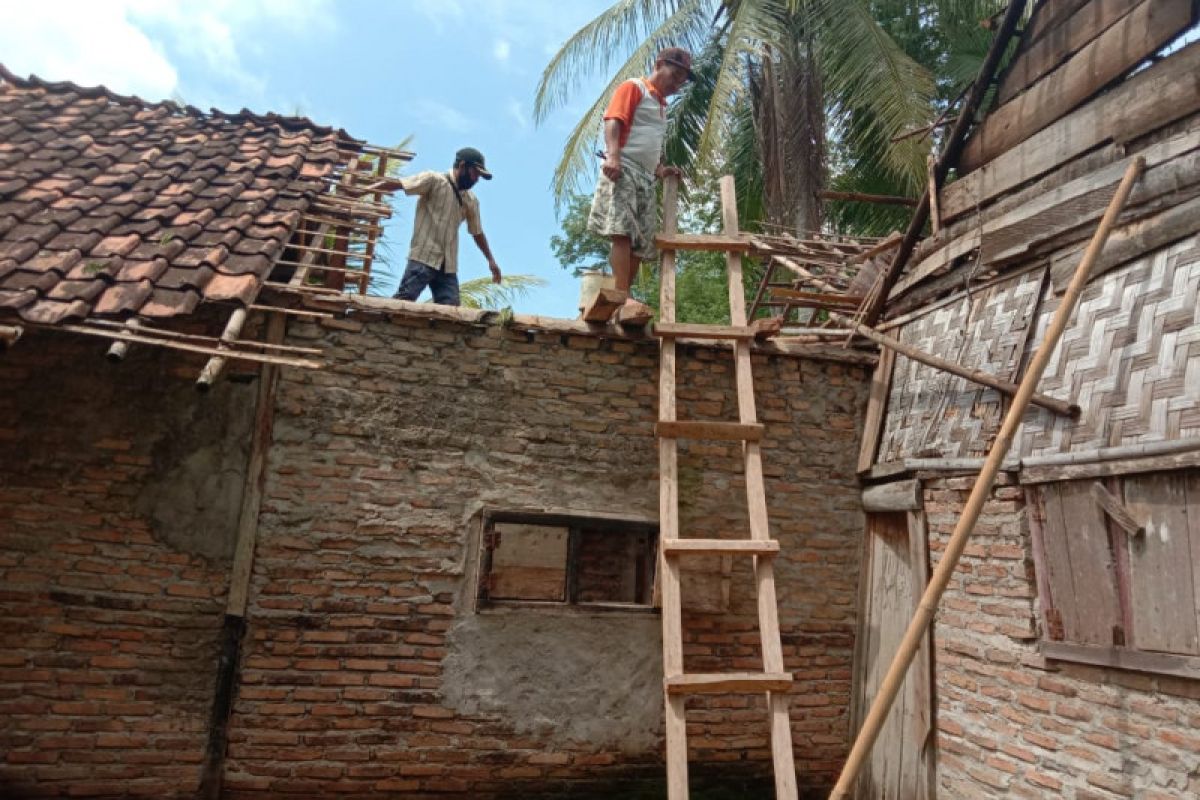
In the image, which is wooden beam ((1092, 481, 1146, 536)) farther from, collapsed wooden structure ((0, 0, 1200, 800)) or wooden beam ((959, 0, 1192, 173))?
wooden beam ((959, 0, 1192, 173))

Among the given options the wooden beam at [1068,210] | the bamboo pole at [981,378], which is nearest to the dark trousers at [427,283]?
the bamboo pole at [981,378]

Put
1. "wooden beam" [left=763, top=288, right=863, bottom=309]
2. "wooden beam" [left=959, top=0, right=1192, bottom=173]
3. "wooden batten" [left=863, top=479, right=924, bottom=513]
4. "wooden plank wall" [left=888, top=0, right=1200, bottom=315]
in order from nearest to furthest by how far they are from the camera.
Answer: "wooden plank wall" [left=888, top=0, right=1200, bottom=315] → "wooden beam" [left=959, top=0, right=1192, bottom=173] → "wooden batten" [left=863, top=479, right=924, bottom=513] → "wooden beam" [left=763, top=288, right=863, bottom=309]

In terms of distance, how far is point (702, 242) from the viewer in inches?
165

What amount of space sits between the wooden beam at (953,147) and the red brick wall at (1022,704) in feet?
4.48

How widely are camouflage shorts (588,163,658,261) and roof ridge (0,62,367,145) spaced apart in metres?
3.04

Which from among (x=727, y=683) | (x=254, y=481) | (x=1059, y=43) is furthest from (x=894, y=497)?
(x=254, y=481)

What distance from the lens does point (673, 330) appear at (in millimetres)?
3922

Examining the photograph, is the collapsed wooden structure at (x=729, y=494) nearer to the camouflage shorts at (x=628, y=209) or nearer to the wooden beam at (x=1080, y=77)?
the wooden beam at (x=1080, y=77)

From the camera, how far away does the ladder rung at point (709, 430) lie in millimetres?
3604

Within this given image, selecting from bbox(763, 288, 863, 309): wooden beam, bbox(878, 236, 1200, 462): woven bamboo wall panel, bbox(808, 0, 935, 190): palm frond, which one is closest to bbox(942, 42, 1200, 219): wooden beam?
bbox(878, 236, 1200, 462): woven bamboo wall panel

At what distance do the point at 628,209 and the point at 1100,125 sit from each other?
8.22ft

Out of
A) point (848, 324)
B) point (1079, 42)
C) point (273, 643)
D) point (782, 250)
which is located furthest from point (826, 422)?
point (273, 643)

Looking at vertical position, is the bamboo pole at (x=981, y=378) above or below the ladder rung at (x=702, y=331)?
below

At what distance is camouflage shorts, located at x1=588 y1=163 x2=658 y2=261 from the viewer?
176 inches
